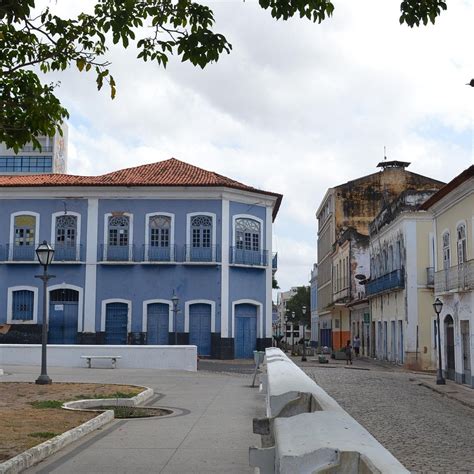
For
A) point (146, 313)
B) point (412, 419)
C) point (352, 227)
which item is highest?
point (352, 227)

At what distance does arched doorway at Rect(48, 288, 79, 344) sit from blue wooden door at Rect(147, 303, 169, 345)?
332cm

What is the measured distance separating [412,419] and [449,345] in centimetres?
1232

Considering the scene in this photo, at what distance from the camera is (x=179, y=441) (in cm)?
927

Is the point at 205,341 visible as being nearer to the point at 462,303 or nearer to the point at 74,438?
the point at 462,303

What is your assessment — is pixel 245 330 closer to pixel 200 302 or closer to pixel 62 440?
pixel 200 302

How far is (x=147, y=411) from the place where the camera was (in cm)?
1245

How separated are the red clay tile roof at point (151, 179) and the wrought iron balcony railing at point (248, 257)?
9.09 ft

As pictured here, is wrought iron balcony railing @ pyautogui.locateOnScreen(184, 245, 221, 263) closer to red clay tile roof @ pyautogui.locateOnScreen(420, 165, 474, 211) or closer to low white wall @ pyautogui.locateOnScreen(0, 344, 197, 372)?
low white wall @ pyautogui.locateOnScreen(0, 344, 197, 372)

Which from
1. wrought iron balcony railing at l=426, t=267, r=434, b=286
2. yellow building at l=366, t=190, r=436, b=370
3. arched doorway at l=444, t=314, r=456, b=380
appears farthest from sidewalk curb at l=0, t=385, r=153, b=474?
wrought iron balcony railing at l=426, t=267, r=434, b=286

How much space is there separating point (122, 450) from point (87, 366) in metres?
15.9

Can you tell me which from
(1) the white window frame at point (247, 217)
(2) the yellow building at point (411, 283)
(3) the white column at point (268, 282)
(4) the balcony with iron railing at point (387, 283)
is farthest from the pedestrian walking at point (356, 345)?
(1) the white window frame at point (247, 217)

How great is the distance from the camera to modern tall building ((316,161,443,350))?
4734 centimetres

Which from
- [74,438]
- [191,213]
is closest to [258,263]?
[191,213]

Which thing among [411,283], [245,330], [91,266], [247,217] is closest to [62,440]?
[411,283]
